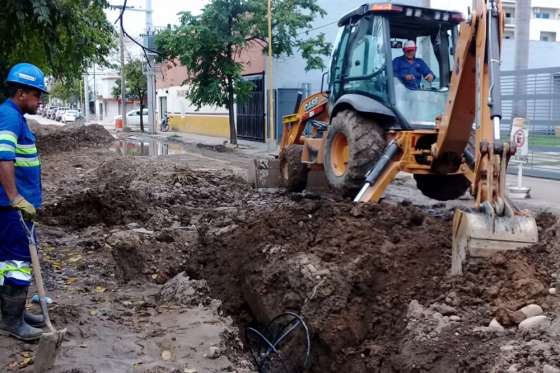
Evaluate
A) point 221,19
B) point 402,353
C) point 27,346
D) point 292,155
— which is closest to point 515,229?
point 402,353

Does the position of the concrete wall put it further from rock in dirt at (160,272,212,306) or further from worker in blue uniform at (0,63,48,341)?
worker in blue uniform at (0,63,48,341)

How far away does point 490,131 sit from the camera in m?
5.30

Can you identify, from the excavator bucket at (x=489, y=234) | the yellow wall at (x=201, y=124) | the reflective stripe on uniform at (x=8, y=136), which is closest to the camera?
the reflective stripe on uniform at (x=8, y=136)

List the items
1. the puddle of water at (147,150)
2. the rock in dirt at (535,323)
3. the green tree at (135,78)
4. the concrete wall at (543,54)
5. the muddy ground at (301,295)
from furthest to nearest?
the green tree at (135,78) → the concrete wall at (543,54) → the puddle of water at (147,150) → the muddy ground at (301,295) → the rock in dirt at (535,323)

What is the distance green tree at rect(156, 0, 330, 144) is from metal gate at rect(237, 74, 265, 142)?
3.33 m

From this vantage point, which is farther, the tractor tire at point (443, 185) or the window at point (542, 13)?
the window at point (542, 13)

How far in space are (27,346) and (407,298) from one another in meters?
2.84

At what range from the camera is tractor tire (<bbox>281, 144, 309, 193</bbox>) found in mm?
10984

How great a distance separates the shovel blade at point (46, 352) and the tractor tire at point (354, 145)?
4955mm

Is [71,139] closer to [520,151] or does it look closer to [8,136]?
[520,151]

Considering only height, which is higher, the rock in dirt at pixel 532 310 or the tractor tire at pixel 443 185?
the tractor tire at pixel 443 185

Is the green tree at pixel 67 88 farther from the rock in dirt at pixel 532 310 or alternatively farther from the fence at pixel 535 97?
the rock in dirt at pixel 532 310

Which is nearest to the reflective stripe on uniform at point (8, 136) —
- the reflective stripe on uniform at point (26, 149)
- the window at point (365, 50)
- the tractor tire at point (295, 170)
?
the reflective stripe on uniform at point (26, 149)

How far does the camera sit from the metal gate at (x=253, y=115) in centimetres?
2881
